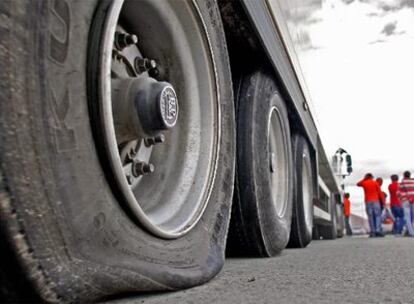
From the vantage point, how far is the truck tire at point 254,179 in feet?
7.87

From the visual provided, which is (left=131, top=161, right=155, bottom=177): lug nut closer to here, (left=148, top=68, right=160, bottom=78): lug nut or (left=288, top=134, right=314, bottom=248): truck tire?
(left=148, top=68, right=160, bottom=78): lug nut

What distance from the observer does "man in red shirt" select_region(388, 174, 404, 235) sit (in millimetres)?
10618

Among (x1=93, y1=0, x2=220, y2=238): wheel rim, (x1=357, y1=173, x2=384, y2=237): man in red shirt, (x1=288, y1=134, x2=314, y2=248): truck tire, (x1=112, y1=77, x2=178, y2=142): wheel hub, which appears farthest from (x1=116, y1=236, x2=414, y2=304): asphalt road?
(x1=357, y1=173, x2=384, y2=237): man in red shirt

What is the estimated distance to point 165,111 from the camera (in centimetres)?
136

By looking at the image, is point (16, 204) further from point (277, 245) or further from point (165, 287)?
point (277, 245)

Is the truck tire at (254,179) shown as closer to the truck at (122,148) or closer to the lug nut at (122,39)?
the truck at (122,148)

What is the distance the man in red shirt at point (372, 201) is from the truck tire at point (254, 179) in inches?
310

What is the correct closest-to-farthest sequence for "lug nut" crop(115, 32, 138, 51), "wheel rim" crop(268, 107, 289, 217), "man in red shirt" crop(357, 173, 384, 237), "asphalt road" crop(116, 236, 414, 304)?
"asphalt road" crop(116, 236, 414, 304) < "lug nut" crop(115, 32, 138, 51) < "wheel rim" crop(268, 107, 289, 217) < "man in red shirt" crop(357, 173, 384, 237)

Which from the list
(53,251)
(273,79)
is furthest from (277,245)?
(53,251)

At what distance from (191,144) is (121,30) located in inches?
17.0

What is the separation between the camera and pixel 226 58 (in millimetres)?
1911

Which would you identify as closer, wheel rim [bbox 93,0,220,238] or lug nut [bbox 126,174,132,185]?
wheel rim [bbox 93,0,220,238]

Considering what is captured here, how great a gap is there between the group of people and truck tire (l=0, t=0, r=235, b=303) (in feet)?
28.1

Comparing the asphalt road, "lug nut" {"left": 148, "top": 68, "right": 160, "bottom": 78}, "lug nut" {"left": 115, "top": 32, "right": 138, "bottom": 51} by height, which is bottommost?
the asphalt road
